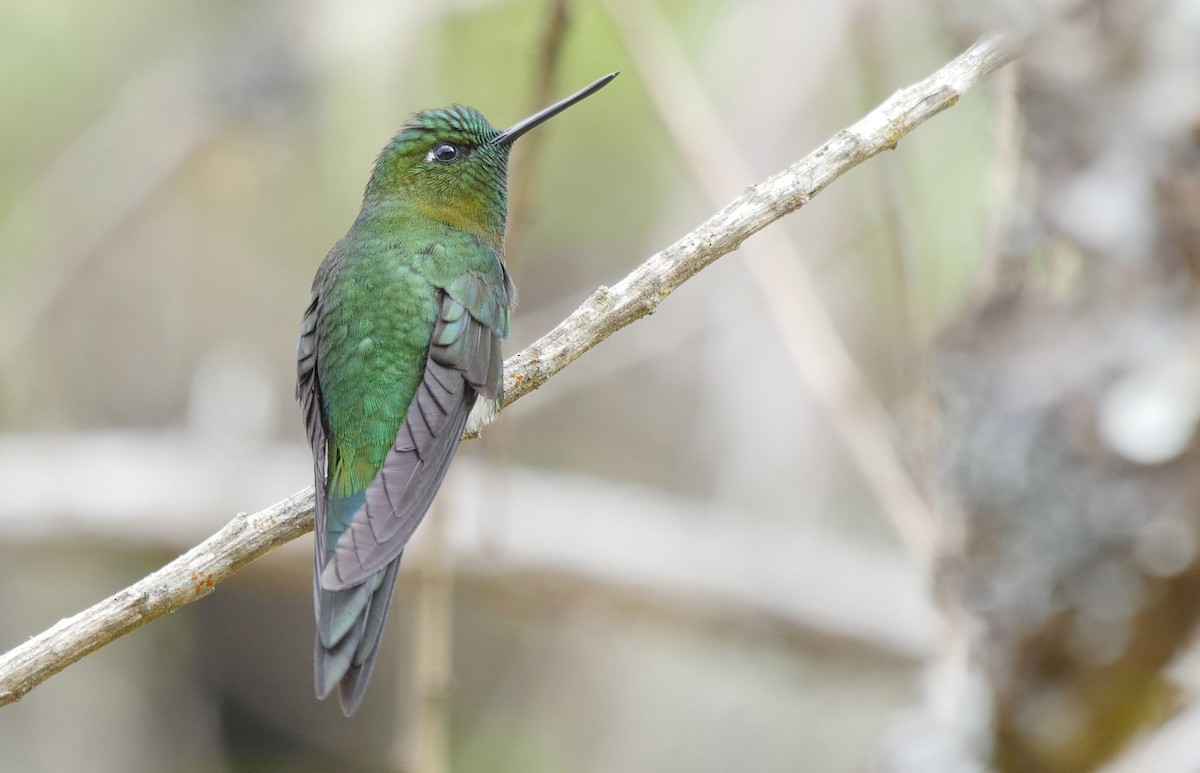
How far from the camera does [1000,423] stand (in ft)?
9.86

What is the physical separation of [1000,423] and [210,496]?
11.1 feet

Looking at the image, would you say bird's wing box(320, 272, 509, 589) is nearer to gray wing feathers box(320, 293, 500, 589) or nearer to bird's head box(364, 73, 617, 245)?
gray wing feathers box(320, 293, 500, 589)

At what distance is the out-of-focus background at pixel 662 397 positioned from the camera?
2.90 metres

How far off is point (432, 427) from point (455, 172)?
114 centimetres

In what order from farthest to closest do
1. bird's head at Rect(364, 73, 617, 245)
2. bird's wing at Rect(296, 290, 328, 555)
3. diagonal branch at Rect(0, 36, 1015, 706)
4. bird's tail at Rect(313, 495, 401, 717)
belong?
bird's head at Rect(364, 73, 617, 245) → bird's wing at Rect(296, 290, 328, 555) → diagonal branch at Rect(0, 36, 1015, 706) → bird's tail at Rect(313, 495, 401, 717)

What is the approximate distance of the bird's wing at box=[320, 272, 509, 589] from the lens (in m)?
2.33

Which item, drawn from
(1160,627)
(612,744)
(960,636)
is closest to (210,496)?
(612,744)

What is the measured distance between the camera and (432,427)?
2701 mm

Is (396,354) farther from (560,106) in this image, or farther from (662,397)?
(662,397)

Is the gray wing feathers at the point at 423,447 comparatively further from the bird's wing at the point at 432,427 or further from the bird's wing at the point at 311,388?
the bird's wing at the point at 311,388

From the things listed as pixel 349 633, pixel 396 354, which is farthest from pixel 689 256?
pixel 349 633

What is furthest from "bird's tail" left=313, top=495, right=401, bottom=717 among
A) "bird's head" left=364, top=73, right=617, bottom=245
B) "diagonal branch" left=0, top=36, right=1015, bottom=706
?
"bird's head" left=364, top=73, right=617, bottom=245

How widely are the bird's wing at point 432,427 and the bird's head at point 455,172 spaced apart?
456mm

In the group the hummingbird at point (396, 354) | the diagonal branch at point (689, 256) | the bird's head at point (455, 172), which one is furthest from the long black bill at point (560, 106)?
the diagonal branch at point (689, 256)
